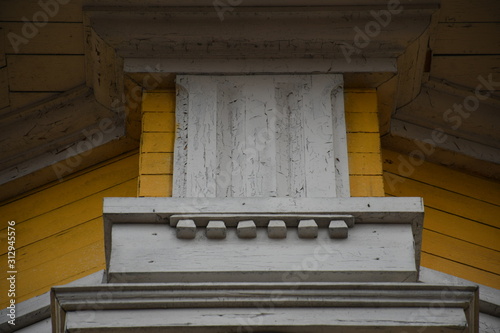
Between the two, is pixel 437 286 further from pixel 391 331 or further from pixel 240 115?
pixel 240 115

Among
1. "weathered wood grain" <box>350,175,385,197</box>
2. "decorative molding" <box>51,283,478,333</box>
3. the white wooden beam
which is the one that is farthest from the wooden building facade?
"decorative molding" <box>51,283,478,333</box>

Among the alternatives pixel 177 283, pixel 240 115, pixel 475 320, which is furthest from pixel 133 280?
pixel 475 320

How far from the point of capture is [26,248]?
13.4ft

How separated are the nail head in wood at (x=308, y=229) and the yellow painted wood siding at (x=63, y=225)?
99cm

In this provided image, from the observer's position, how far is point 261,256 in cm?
330

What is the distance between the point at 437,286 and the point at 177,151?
1.05 m

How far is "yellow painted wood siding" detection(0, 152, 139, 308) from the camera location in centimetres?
398

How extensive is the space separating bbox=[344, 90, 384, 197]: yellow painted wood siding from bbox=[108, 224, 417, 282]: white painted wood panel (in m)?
0.35

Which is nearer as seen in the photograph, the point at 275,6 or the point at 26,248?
the point at 275,6

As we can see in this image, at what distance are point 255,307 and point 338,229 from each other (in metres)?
0.38

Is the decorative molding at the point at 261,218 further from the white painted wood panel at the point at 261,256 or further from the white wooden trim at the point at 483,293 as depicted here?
the white wooden trim at the point at 483,293

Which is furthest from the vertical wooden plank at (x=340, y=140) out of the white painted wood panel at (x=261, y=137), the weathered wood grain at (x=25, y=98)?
the weathered wood grain at (x=25, y=98)

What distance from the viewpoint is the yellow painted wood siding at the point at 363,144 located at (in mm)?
3707

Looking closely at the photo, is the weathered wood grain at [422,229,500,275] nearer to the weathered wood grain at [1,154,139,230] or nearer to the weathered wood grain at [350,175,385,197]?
the weathered wood grain at [350,175,385,197]
